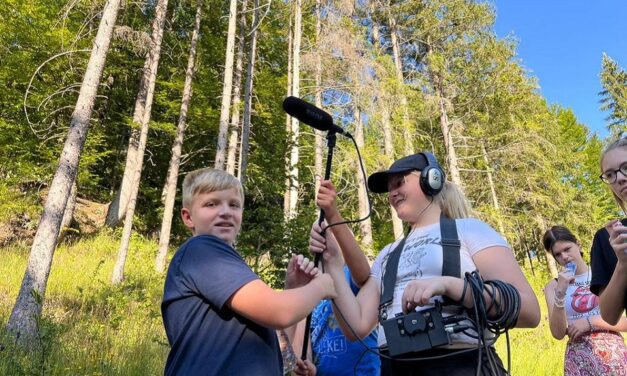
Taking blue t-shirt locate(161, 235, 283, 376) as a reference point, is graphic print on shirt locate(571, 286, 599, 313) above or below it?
above

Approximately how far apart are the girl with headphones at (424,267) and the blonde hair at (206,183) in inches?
16.0

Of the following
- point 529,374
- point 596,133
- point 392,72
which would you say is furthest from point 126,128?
point 596,133

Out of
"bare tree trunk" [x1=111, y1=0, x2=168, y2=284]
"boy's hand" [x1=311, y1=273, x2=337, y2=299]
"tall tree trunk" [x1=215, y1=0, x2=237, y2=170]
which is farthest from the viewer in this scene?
"tall tree trunk" [x1=215, y1=0, x2=237, y2=170]

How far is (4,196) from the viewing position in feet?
37.1

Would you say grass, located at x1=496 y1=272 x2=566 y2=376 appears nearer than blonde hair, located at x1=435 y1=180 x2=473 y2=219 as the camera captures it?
No

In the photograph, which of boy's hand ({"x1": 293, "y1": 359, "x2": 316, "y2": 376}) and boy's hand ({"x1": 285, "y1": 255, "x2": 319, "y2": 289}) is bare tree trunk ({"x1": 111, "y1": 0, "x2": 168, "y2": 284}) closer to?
boy's hand ({"x1": 293, "y1": 359, "x2": 316, "y2": 376})

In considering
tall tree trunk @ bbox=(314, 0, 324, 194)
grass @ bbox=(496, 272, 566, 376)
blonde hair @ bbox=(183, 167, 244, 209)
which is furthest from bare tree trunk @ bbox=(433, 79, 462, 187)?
blonde hair @ bbox=(183, 167, 244, 209)

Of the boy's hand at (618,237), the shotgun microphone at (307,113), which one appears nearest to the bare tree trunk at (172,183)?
the shotgun microphone at (307,113)

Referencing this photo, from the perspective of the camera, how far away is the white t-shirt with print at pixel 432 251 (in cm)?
180

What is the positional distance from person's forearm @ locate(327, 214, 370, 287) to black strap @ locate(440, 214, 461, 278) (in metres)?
0.47

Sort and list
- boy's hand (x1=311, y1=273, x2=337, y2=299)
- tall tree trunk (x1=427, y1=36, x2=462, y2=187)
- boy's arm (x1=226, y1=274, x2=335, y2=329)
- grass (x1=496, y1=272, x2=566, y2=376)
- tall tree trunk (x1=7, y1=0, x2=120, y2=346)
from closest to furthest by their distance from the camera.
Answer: boy's arm (x1=226, y1=274, x2=335, y2=329)
boy's hand (x1=311, y1=273, x2=337, y2=299)
tall tree trunk (x1=7, y1=0, x2=120, y2=346)
grass (x1=496, y1=272, x2=566, y2=376)
tall tree trunk (x1=427, y1=36, x2=462, y2=187)

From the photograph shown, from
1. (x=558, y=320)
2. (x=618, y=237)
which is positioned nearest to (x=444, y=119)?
(x=558, y=320)

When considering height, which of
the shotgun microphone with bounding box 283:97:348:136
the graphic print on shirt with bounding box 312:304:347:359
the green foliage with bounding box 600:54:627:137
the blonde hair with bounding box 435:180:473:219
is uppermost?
the green foliage with bounding box 600:54:627:137

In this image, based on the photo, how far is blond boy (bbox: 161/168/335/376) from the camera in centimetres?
153
